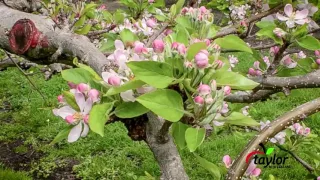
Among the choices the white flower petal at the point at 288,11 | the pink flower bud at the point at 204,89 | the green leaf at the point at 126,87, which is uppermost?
the pink flower bud at the point at 204,89

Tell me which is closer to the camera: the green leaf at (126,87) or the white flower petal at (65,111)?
the green leaf at (126,87)

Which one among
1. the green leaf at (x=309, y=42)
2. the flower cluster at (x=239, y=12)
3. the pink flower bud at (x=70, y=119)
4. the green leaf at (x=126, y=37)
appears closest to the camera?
the pink flower bud at (x=70, y=119)

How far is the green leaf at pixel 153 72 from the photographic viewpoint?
822 millimetres

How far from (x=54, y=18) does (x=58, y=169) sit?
2.89 metres

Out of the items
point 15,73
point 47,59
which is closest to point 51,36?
point 47,59

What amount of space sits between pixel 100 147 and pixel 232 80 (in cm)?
390

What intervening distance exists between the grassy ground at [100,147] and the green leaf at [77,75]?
277 centimetres

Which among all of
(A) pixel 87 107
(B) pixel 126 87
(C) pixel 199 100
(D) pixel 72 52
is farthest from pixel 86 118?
(D) pixel 72 52

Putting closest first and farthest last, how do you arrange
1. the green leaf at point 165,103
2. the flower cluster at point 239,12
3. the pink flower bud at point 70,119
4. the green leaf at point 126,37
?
the green leaf at point 165,103 → the pink flower bud at point 70,119 → the green leaf at point 126,37 → the flower cluster at point 239,12

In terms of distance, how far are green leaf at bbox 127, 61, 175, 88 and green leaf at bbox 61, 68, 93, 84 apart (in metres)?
0.16

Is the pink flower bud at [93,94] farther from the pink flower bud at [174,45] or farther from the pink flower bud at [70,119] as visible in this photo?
the pink flower bud at [174,45]

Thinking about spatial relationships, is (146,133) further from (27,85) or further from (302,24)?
(27,85)

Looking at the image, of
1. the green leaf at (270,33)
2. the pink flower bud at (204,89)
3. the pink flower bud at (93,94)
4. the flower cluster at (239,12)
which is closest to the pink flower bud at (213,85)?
the pink flower bud at (204,89)

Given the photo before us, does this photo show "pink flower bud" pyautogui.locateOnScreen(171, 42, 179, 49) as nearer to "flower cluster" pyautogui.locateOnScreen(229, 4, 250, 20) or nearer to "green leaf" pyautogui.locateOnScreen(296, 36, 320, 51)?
"green leaf" pyautogui.locateOnScreen(296, 36, 320, 51)
